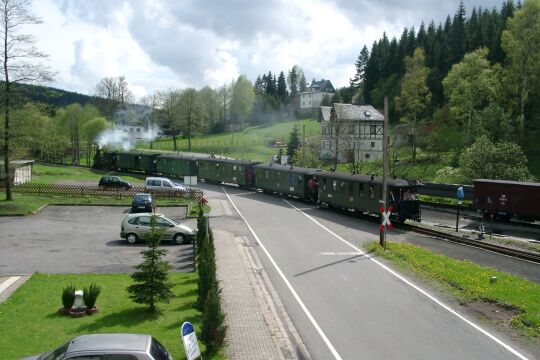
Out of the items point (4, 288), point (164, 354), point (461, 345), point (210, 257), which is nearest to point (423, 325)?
point (461, 345)

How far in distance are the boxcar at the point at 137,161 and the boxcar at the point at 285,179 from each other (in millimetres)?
19181

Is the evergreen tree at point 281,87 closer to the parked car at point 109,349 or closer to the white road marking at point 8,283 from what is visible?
the white road marking at point 8,283

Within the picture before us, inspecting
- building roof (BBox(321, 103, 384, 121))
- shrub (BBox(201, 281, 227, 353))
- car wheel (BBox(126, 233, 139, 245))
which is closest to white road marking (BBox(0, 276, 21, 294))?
car wheel (BBox(126, 233, 139, 245))

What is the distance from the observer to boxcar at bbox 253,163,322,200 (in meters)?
43.4

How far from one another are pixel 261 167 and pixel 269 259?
2778 centimetres

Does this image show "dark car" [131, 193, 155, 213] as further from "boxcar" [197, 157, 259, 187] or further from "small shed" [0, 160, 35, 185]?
"boxcar" [197, 157, 259, 187]

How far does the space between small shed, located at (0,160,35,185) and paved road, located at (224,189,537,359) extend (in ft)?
98.3

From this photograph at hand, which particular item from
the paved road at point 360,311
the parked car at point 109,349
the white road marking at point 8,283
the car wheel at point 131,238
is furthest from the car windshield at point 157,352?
the car wheel at point 131,238

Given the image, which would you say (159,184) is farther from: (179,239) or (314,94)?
(314,94)

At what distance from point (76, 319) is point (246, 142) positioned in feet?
323

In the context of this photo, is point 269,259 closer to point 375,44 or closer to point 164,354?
point 164,354

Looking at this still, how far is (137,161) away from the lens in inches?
2657

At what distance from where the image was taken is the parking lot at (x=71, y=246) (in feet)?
69.7

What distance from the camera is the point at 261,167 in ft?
165
